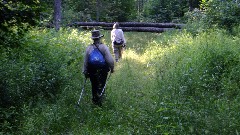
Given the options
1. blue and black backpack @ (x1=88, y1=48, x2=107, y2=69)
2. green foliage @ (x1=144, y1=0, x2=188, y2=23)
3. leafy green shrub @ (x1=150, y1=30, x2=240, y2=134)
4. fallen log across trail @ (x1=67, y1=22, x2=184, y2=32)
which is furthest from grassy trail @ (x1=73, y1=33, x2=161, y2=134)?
green foliage @ (x1=144, y1=0, x2=188, y2=23)

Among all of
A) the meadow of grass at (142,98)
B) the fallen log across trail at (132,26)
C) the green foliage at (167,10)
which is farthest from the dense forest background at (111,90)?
the green foliage at (167,10)

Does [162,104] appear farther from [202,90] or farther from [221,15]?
[221,15]

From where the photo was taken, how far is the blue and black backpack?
305 inches

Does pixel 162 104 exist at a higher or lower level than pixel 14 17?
lower

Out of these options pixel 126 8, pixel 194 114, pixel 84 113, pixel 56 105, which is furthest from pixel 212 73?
pixel 126 8

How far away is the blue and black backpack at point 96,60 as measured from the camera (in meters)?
7.74

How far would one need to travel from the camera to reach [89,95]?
846 cm

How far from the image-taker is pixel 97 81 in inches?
313

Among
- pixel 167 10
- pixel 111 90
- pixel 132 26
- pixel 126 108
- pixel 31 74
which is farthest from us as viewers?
pixel 167 10

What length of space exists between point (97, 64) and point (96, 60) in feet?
0.34

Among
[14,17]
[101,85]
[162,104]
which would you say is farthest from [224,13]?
[14,17]

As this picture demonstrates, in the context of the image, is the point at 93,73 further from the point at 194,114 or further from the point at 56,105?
the point at 194,114

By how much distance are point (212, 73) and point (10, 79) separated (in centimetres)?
519

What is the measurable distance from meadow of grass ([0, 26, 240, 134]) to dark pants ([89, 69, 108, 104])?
258 millimetres
